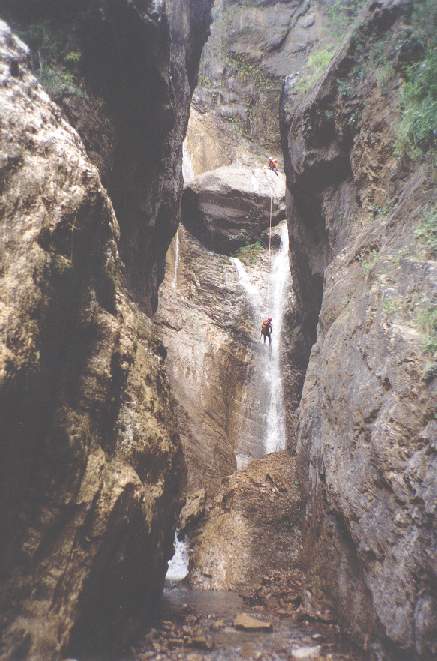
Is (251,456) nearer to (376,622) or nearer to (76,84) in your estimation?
(376,622)

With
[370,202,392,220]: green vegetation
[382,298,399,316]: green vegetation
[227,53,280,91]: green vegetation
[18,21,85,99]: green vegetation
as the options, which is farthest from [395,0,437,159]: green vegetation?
[227,53,280,91]: green vegetation

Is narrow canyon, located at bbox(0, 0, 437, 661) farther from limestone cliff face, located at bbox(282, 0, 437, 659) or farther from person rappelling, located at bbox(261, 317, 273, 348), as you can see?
person rappelling, located at bbox(261, 317, 273, 348)

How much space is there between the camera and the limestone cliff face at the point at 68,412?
434cm

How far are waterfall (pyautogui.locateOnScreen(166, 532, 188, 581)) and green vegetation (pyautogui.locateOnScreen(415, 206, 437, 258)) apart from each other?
819 cm

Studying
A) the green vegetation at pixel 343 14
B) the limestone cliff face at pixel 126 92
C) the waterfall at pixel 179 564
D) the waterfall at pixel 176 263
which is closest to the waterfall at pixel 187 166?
the waterfall at pixel 176 263

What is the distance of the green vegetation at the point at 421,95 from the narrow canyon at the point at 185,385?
0.05m

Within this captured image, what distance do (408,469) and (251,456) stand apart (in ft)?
35.6

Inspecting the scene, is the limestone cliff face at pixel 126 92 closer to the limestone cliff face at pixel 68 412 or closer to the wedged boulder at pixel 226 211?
the limestone cliff face at pixel 68 412

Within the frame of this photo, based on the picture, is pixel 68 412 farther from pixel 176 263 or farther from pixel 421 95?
pixel 176 263

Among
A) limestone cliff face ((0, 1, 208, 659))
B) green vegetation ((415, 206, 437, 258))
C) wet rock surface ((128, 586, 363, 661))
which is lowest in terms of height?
wet rock surface ((128, 586, 363, 661))

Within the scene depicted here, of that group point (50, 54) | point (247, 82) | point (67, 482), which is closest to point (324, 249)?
point (50, 54)

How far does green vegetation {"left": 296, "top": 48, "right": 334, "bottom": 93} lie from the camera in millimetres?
13969

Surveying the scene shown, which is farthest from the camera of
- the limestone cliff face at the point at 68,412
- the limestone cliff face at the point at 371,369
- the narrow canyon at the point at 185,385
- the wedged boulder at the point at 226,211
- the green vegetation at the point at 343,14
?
the wedged boulder at the point at 226,211

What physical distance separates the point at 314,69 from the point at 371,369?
39.7ft
